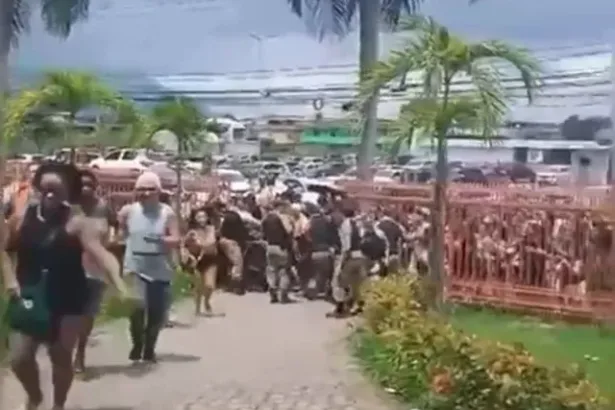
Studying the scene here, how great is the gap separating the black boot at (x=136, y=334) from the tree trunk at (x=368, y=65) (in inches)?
19.9

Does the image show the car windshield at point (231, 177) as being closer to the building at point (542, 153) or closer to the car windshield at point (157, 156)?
the car windshield at point (157, 156)

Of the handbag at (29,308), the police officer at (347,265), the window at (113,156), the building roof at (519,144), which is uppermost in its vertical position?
the building roof at (519,144)

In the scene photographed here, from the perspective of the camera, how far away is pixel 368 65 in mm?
2203

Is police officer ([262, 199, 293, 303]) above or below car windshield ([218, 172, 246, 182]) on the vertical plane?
below

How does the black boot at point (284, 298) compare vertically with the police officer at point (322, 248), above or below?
below

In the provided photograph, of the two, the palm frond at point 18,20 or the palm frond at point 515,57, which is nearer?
the palm frond at point 515,57

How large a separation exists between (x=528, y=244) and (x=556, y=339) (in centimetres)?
18

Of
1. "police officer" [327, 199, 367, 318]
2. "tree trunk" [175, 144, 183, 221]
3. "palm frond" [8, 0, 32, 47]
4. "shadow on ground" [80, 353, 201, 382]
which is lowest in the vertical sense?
"shadow on ground" [80, 353, 201, 382]

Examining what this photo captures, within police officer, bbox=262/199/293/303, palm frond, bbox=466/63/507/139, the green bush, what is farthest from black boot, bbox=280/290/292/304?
palm frond, bbox=466/63/507/139

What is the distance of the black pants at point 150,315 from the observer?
2.23m

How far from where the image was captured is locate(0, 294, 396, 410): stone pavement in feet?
7.32

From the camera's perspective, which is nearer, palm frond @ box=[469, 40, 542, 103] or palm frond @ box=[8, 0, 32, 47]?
palm frond @ box=[469, 40, 542, 103]

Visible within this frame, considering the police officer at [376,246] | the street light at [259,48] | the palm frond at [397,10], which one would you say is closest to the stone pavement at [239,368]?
the police officer at [376,246]

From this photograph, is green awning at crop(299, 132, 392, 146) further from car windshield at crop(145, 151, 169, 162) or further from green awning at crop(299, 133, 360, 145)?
car windshield at crop(145, 151, 169, 162)
